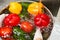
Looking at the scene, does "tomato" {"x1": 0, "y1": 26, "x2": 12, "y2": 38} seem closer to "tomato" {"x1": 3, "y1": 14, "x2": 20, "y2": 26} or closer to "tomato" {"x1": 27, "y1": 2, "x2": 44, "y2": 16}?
"tomato" {"x1": 3, "y1": 14, "x2": 20, "y2": 26}

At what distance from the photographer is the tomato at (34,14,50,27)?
0.70 meters

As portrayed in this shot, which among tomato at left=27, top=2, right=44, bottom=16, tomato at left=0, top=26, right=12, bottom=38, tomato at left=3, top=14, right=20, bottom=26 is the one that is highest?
tomato at left=27, top=2, right=44, bottom=16

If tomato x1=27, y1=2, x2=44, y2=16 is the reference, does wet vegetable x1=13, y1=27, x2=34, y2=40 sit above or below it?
below

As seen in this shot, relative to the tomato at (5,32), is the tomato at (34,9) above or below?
above

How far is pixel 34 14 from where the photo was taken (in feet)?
2.53

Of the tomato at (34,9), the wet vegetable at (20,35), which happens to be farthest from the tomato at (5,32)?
the tomato at (34,9)

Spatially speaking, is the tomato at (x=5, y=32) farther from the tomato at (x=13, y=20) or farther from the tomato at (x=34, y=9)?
the tomato at (x=34, y=9)

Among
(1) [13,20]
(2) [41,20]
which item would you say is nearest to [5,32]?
(1) [13,20]

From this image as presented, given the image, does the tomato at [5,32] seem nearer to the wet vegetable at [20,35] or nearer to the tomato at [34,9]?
the wet vegetable at [20,35]

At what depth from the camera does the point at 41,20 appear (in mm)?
716

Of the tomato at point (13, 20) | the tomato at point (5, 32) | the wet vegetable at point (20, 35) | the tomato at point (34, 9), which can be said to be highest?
the tomato at point (34, 9)

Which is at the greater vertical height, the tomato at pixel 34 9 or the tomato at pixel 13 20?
the tomato at pixel 34 9

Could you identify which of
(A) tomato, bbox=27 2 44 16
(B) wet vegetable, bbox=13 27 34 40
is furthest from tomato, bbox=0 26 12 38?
(A) tomato, bbox=27 2 44 16

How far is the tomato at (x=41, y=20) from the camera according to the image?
70cm
